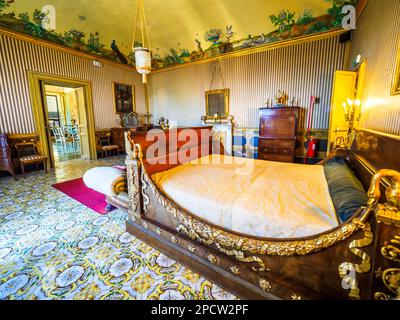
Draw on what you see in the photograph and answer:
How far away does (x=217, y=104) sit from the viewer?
634 centimetres

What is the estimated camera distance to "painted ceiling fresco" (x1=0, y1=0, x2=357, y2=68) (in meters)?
4.23

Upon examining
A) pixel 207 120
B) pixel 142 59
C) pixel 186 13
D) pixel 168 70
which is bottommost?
pixel 207 120

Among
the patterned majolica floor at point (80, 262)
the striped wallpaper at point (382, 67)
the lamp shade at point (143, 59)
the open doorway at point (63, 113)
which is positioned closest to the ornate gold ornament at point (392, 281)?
the patterned majolica floor at point (80, 262)

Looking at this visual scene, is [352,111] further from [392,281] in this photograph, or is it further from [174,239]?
[174,239]

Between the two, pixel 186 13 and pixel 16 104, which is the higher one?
pixel 186 13

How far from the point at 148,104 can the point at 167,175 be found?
6.76 meters

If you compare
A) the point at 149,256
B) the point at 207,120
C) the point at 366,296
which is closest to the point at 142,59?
the point at 149,256

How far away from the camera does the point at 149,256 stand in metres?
1.82

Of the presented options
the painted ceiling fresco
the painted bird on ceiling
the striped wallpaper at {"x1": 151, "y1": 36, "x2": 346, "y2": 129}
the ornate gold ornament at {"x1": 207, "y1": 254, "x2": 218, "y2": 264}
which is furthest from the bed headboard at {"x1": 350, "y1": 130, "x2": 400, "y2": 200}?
the painted bird on ceiling

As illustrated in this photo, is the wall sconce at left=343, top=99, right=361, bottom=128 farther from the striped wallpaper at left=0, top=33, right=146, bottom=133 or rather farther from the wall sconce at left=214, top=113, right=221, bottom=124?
the striped wallpaper at left=0, top=33, right=146, bottom=133

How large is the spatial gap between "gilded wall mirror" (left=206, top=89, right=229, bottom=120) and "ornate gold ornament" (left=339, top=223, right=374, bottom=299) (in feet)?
18.4

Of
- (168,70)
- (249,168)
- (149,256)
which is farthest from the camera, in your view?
(168,70)

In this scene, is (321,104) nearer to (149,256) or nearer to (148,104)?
(149,256)

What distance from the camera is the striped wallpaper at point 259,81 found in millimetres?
4688
